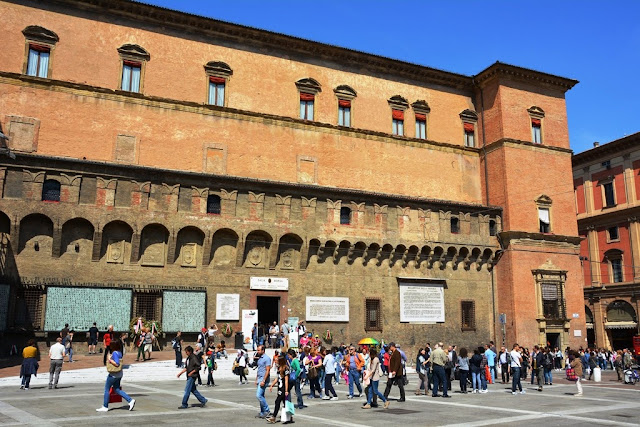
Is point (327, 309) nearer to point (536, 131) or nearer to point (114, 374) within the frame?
point (114, 374)

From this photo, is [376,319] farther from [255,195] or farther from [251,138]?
[251,138]

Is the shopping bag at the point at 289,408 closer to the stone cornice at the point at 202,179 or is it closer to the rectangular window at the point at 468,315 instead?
the stone cornice at the point at 202,179

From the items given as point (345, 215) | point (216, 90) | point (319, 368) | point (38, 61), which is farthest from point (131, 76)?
point (319, 368)

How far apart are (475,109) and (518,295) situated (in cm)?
1319

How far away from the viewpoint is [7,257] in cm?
2602

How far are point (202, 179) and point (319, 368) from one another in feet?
47.8

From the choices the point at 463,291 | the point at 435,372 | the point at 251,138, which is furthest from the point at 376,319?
the point at 435,372

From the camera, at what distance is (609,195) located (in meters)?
52.4

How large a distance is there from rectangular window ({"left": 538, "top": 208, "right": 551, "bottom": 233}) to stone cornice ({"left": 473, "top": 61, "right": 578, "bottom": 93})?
355 inches

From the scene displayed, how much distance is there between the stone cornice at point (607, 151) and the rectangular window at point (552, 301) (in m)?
20.0

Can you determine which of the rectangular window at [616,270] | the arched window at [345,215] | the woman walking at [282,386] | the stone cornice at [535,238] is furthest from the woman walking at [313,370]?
the rectangular window at [616,270]

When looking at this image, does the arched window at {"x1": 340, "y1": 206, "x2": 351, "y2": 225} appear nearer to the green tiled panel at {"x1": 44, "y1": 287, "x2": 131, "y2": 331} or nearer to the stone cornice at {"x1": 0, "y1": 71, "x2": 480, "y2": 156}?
the stone cornice at {"x1": 0, "y1": 71, "x2": 480, "y2": 156}

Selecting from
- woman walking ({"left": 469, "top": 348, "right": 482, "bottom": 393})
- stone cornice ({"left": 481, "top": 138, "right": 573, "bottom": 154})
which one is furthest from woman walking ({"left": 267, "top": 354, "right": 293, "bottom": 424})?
stone cornice ({"left": 481, "top": 138, "right": 573, "bottom": 154})

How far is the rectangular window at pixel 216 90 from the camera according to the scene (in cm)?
3198
